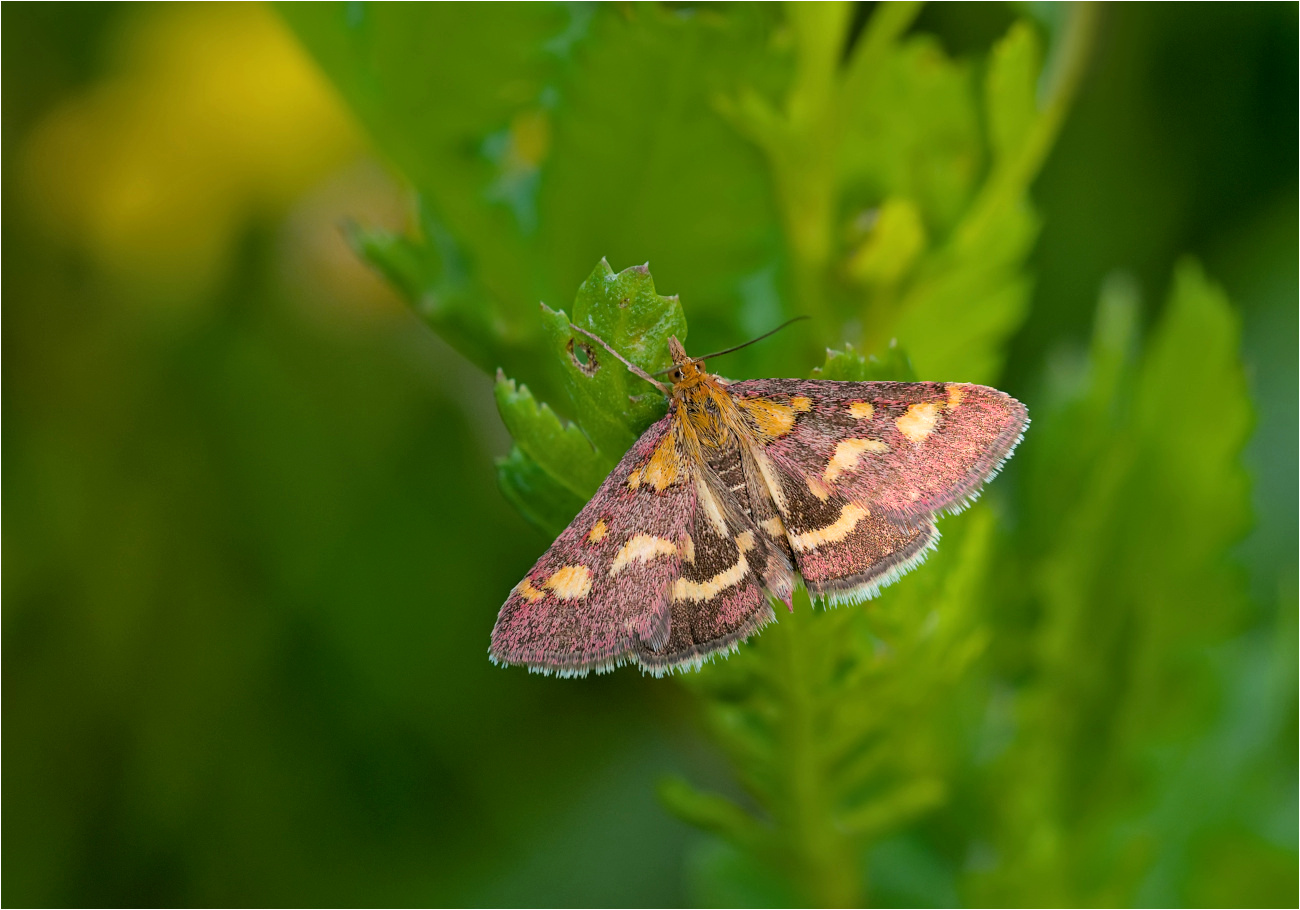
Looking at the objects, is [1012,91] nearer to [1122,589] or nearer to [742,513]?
[742,513]

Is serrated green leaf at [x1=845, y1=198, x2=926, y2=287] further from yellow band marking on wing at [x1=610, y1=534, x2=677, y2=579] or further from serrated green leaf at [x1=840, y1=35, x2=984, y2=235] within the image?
yellow band marking on wing at [x1=610, y1=534, x2=677, y2=579]

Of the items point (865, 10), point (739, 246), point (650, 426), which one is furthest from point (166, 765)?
point (865, 10)

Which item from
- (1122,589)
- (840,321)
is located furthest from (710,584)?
(1122,589)

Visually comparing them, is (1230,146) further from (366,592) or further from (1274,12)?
(366,592)

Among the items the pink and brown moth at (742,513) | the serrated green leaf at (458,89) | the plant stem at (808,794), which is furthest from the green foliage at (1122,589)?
the serrated green leaf at (458,89)

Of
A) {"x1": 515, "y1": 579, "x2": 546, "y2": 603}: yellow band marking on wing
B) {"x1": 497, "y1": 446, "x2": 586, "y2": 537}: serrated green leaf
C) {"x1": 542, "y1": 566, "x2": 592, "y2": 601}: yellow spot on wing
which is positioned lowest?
{"x1": 515, "y1": 579, "x2": 546, "y2": 603}: yellow band marking on wing

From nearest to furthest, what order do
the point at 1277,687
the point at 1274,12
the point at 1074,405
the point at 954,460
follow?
the point at 954,460 < the point at 1074,405 < the point at 1277,687 < the point at 1274,12

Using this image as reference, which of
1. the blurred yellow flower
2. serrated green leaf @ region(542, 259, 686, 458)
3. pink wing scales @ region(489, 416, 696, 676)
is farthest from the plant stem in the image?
the blurred yellow flower
